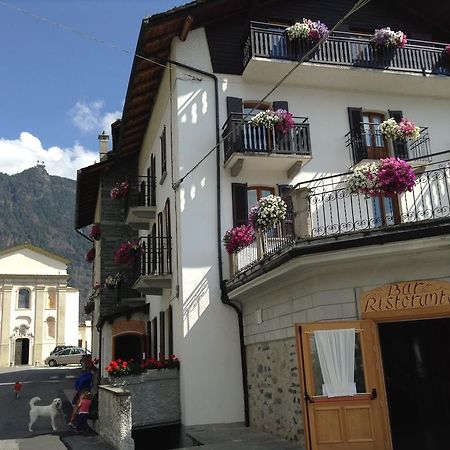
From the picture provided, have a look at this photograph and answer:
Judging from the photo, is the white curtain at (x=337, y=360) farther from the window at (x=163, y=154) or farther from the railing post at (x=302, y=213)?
the window at (x=163, y=154)

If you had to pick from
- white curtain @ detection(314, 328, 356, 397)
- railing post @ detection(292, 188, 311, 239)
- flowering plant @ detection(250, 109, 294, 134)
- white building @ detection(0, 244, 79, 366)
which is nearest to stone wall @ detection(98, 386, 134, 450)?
white curtain @ detection(314, 328, 356, 397)

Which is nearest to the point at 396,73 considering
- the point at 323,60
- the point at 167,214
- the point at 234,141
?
the point at 323,60

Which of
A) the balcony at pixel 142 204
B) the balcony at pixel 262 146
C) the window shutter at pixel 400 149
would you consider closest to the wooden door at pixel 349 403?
the balcony at pixel 262 146

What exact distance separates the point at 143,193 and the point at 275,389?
1052cm

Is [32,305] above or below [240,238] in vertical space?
above

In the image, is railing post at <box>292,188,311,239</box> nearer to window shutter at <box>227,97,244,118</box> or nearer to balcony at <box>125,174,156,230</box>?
window shutter at <box>227,97,244,118</box>

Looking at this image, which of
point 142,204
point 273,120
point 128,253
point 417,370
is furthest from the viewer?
point 142,204

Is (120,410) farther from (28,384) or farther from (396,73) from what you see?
(28,384)

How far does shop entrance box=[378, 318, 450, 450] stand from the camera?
13.3 meters

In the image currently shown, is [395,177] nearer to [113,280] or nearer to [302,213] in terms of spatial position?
[302,213]

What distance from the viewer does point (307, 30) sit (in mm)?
15562

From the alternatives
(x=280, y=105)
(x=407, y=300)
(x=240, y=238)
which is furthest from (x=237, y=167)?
(x=407, y=300)

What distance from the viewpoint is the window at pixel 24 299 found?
193 feet

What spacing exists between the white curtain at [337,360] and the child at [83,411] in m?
7.34
